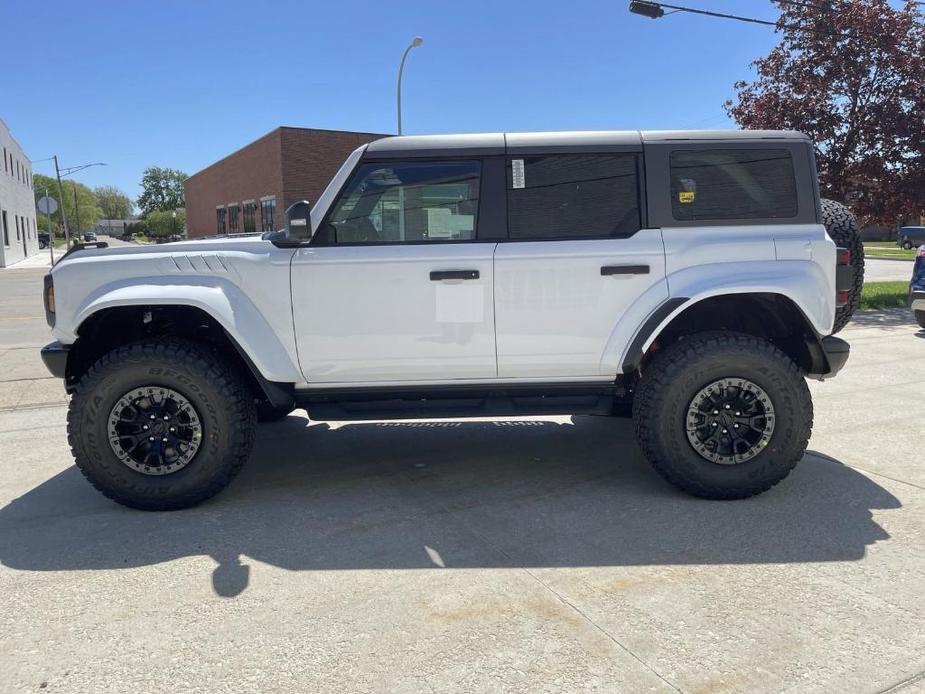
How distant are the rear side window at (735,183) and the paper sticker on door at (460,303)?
1.30 meters

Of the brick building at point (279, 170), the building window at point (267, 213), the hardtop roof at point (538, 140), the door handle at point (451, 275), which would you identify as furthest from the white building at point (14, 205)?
the door handle at point (451, 275)

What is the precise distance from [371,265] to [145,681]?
2305 mm

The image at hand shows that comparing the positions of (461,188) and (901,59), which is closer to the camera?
(461,188)

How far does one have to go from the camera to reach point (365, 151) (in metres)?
4.18

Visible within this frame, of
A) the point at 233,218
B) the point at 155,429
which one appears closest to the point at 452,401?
the point at 155,429

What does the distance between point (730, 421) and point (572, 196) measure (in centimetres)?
156

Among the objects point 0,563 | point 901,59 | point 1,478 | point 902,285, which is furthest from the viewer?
point 902,285

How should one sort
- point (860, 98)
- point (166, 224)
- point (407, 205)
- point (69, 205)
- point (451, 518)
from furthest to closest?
point (69, 205) < point (166, 224) < point (860, 98) < point (407, 205) < point (451, 518)

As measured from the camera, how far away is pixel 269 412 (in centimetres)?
535

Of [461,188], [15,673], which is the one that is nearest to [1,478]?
[15,673]

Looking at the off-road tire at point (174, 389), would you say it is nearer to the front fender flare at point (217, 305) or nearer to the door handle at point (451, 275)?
the front fender flare at point (217, 305)

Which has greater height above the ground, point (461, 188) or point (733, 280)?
point (461, 188)

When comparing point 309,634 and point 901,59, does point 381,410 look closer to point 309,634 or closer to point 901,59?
point 309,634

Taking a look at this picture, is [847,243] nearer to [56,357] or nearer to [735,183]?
[735,183]
